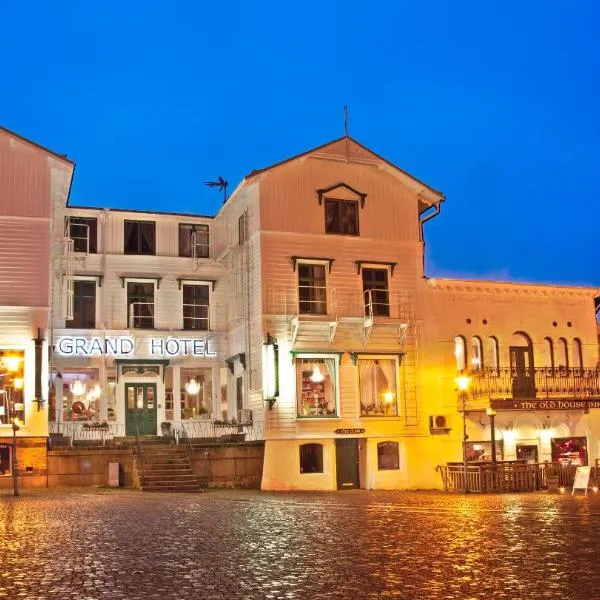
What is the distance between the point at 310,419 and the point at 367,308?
15.6ft

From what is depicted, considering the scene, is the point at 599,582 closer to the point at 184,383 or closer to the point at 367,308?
the point at 367,308

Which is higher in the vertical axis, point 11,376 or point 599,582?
Answer: point 11,376

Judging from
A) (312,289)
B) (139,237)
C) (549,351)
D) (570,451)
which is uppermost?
(139,237)

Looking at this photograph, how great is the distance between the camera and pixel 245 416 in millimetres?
32844

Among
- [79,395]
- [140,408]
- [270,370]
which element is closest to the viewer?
[270,370]

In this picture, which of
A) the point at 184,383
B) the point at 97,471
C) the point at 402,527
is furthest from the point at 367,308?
the point at 402,527

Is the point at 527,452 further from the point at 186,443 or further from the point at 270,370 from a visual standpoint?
the point at 186,443

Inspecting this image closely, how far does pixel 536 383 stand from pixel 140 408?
15384mm

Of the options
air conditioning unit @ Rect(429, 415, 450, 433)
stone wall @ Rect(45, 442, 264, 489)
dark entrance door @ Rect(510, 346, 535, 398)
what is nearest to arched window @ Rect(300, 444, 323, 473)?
stone wall @ Rect(45, 442, 264, 489)

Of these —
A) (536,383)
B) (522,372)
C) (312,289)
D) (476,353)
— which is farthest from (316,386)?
(536,383)

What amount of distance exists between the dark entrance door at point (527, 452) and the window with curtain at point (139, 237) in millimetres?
16260

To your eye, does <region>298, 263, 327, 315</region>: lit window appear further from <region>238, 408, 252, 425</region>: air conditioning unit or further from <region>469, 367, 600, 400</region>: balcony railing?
<region>469, 367, 600, 400</region>: balcony railing

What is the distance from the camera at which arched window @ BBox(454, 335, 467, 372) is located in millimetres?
34781

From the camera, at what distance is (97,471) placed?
30.0 metres
